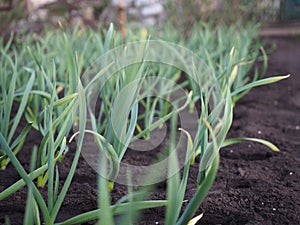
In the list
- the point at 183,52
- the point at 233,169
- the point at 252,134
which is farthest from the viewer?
the point at 183,52

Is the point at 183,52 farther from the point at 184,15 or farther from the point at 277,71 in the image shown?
the point at 184,15

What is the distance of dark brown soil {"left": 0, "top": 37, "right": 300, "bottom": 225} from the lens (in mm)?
986

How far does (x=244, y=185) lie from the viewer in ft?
3.84

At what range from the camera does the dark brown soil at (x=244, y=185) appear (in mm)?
986

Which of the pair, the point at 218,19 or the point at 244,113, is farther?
the point at 218,19

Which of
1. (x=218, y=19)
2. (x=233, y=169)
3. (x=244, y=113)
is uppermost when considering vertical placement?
(x=233, y=169)

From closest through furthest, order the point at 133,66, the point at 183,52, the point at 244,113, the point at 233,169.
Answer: the point at 133,66, the point at 233,169, the point at 244,113, the point at 183,52

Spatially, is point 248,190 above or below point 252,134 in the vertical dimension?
above

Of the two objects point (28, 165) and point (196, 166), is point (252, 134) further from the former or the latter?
point (28, 165)

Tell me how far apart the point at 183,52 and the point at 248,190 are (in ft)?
3.78

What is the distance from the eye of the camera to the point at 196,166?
4.24 ft

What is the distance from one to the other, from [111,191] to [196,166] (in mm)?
274

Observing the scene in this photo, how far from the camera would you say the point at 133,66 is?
1016mm

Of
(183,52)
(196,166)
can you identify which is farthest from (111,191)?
(183,52)
